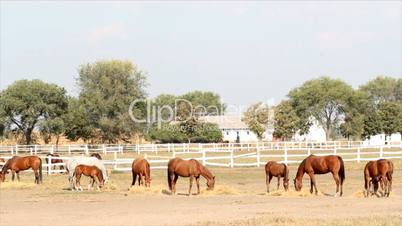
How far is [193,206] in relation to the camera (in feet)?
63.5

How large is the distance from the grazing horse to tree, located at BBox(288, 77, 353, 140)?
72389 millimetres

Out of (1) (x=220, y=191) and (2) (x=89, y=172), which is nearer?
(1) (x=220, y=191)

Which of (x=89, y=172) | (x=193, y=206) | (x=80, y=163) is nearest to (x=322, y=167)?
(x=193, y=206)

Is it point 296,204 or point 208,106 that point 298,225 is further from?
point 208,106

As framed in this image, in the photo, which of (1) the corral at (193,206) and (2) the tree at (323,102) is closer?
(1) the corral at (193,206)

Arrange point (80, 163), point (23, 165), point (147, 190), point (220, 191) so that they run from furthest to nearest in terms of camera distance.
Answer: point (23, 165)
point (80, 163)
point (147, 190)
point (220, 191)

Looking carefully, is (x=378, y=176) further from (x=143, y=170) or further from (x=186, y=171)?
(x=143, y=170)

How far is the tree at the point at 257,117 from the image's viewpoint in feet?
260

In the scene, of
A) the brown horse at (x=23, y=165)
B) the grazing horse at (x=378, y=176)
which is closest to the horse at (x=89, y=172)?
the brown horse at (x=23, y=165)

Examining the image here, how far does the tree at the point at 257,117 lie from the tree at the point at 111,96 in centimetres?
1193

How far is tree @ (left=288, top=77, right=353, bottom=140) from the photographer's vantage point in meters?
95.6

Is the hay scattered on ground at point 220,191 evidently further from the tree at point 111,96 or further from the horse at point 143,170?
the tree at point 111,96

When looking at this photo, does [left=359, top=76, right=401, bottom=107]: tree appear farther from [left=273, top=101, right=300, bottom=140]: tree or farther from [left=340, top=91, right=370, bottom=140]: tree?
[left=273, top=101, right=300, bottom=140]: tree

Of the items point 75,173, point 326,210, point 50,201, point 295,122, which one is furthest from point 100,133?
point 326,210
